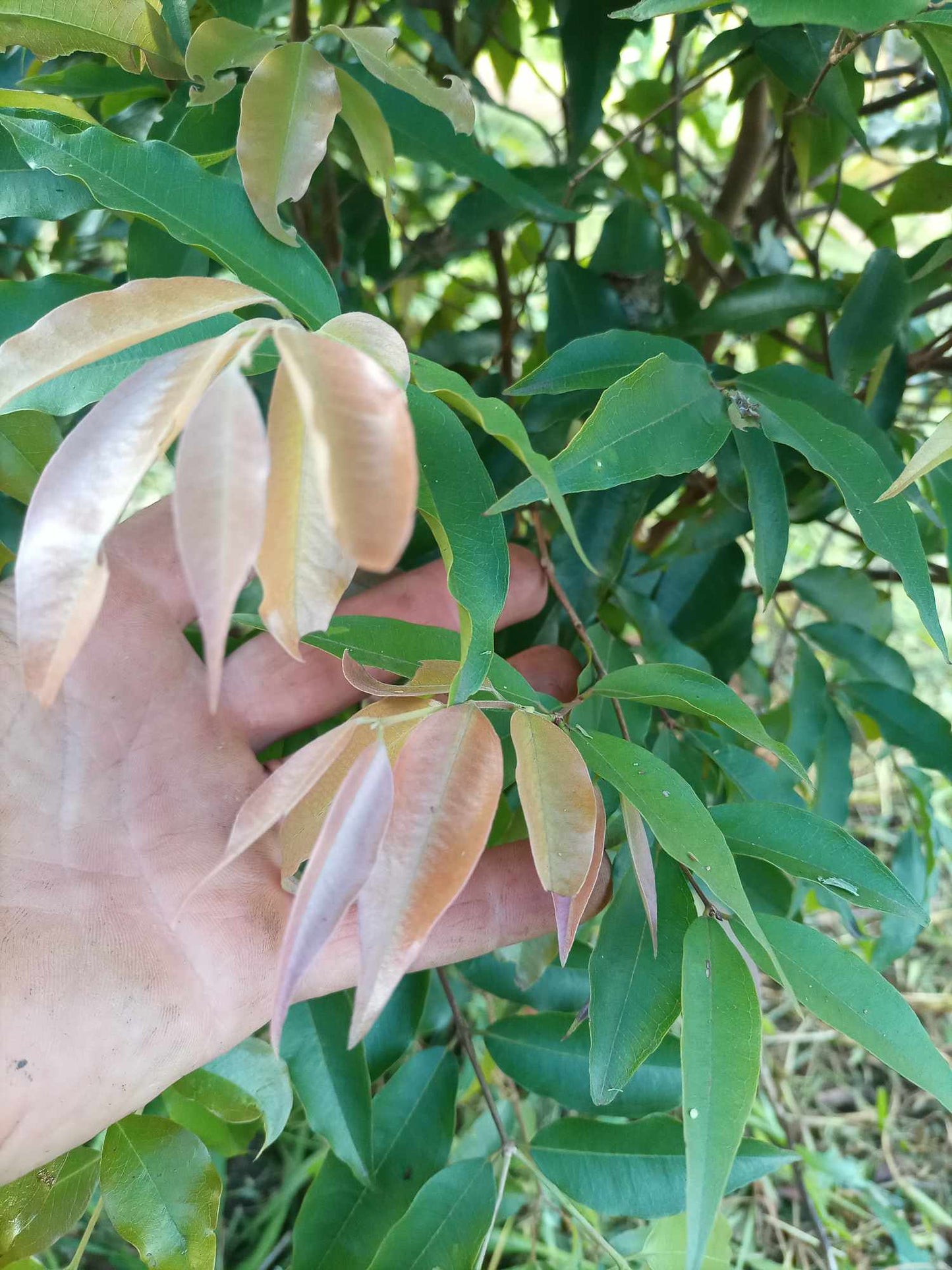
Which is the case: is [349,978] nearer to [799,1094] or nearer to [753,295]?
[753,295]

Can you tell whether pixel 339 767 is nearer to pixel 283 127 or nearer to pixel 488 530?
pixel 488 530

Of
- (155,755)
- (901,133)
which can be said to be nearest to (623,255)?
(901,133)

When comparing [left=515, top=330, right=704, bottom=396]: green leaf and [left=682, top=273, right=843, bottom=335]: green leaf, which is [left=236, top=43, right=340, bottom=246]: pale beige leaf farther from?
[left=682, top=273, right=843, bottom=335]: green leaf

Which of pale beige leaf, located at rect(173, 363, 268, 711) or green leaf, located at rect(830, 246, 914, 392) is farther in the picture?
green leaf, located at rect(830, 246, 914, 392)

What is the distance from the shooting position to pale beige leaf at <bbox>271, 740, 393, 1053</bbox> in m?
0.25

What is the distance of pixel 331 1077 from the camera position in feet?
1.77

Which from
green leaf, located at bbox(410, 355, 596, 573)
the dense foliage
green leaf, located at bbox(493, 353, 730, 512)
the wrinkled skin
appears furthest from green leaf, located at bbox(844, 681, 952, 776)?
green leaf, located at bbox(410, 355, 596, 573)

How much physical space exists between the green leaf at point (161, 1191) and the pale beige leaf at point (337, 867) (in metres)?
0.29

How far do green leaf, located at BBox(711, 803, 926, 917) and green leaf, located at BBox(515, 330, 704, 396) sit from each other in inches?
8.1

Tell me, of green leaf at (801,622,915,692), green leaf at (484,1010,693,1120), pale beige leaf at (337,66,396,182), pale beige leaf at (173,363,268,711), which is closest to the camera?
pale beige leaf at (173,363,268,711)

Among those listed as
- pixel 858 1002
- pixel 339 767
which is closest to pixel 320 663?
pixel 339 767

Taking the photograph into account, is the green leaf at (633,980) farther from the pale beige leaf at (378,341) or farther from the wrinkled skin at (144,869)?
the pale beige leaf at (378,341)

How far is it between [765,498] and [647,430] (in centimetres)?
11

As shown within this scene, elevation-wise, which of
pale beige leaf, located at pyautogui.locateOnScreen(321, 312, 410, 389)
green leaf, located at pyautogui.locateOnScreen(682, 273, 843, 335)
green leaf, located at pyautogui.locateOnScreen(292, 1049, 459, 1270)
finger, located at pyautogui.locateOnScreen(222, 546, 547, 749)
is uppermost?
pale beige leaf, located at pyautogui.locateOnScreen(321, 312, 410, 389)
